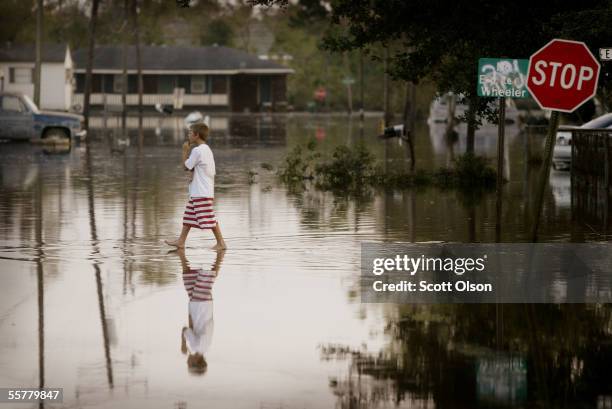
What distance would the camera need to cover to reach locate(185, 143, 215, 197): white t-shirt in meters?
16.2

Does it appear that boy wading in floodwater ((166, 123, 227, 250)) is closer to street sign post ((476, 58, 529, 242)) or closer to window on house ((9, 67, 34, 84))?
street sign post ((476, 58, 529, 242))

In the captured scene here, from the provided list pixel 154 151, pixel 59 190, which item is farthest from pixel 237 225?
pixel 154 151

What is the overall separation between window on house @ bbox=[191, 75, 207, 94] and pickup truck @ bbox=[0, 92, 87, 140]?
58220mm

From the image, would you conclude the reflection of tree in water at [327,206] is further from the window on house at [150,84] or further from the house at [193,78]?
the window on house at [150,84]

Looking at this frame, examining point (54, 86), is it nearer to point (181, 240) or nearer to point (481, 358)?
point (181, 240)

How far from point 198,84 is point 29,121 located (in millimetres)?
59611

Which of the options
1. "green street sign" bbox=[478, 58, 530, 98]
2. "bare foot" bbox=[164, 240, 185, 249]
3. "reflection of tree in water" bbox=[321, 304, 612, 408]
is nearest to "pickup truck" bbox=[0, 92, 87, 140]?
"bare foot" bbox=[164, 240, 185, 249]

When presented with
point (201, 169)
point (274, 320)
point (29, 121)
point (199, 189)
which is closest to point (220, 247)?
point (199, 189)

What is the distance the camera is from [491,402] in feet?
27.3

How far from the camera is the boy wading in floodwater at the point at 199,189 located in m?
16.2

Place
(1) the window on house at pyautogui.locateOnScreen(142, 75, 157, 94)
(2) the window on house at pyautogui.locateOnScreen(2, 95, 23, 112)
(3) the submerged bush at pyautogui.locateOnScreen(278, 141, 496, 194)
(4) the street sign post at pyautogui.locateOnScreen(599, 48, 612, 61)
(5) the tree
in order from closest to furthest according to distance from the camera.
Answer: (4) the street sign post at pyautogui.locateOnScreen(599, 48, 612, 61), (5) the tree, (3) the submerged bush at pyautogui.locateOnScreen(278, 141, 496, 194), (2) the window on house at pyautogui.locateOnScreen(2, 95, 23, 112), (1) the window on house at pyautogui.locateOnScreen(142, 75, 157, 94)

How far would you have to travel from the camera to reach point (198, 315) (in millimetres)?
11508

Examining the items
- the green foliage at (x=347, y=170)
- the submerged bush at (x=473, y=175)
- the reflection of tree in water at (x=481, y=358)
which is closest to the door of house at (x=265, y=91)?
the green foliage at (x=347, y=170)
